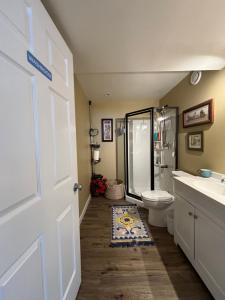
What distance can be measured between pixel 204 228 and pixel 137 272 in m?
0.80

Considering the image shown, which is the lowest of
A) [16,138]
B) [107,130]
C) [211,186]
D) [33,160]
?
[211,186]

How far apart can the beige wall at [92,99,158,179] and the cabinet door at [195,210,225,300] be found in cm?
257

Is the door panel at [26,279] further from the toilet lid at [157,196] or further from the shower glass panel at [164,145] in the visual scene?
the shower glass panel at [164,145]

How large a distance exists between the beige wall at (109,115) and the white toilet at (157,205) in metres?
1.61

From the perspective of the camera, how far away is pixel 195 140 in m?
2.15

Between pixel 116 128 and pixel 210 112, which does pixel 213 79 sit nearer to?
pixel 210 112

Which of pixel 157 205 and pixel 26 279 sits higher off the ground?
pixel 26 279

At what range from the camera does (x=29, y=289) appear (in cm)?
67

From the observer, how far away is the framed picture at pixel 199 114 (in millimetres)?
1838

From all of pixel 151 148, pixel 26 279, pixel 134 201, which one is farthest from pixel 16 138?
pixel 134 201

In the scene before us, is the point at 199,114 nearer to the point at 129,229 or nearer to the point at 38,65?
the point at 129,229

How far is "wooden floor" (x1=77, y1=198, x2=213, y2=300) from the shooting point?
1.26 metres

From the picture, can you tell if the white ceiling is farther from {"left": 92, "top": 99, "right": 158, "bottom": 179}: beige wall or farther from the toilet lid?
{"left": 92, "top": 99, "right": 158, "bottom": 179}: beige wall

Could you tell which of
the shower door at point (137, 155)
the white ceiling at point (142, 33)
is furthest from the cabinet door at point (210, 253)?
the shower door at point (137, 155)
